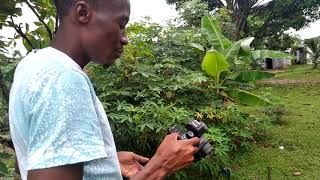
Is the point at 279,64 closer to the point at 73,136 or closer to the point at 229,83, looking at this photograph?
the point at 229,83

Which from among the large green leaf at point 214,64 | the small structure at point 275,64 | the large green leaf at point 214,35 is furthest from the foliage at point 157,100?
the small structure at point 275,64

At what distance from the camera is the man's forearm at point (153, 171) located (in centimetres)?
91

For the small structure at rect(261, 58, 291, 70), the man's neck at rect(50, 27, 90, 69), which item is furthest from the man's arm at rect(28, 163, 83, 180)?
Answer: the small structure at rect(261, 58, 291, 70)

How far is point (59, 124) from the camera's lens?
656mm

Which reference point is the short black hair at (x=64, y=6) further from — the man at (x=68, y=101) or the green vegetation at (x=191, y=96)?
the green vegetation at (x=191, y=96)

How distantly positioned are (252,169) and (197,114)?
1.34 metres

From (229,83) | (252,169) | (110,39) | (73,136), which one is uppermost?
(110,39)

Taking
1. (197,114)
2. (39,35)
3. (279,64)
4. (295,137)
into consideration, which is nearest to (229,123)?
(197,114)

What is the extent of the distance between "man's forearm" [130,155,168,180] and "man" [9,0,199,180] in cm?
8

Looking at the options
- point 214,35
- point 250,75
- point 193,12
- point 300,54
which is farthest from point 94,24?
point 300,54

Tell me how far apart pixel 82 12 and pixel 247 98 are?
3918 mm

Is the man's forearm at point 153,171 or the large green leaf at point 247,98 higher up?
the man's forearm at point 153,171

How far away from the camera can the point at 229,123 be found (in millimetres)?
4031

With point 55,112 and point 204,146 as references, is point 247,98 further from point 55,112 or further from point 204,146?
point 55,112
